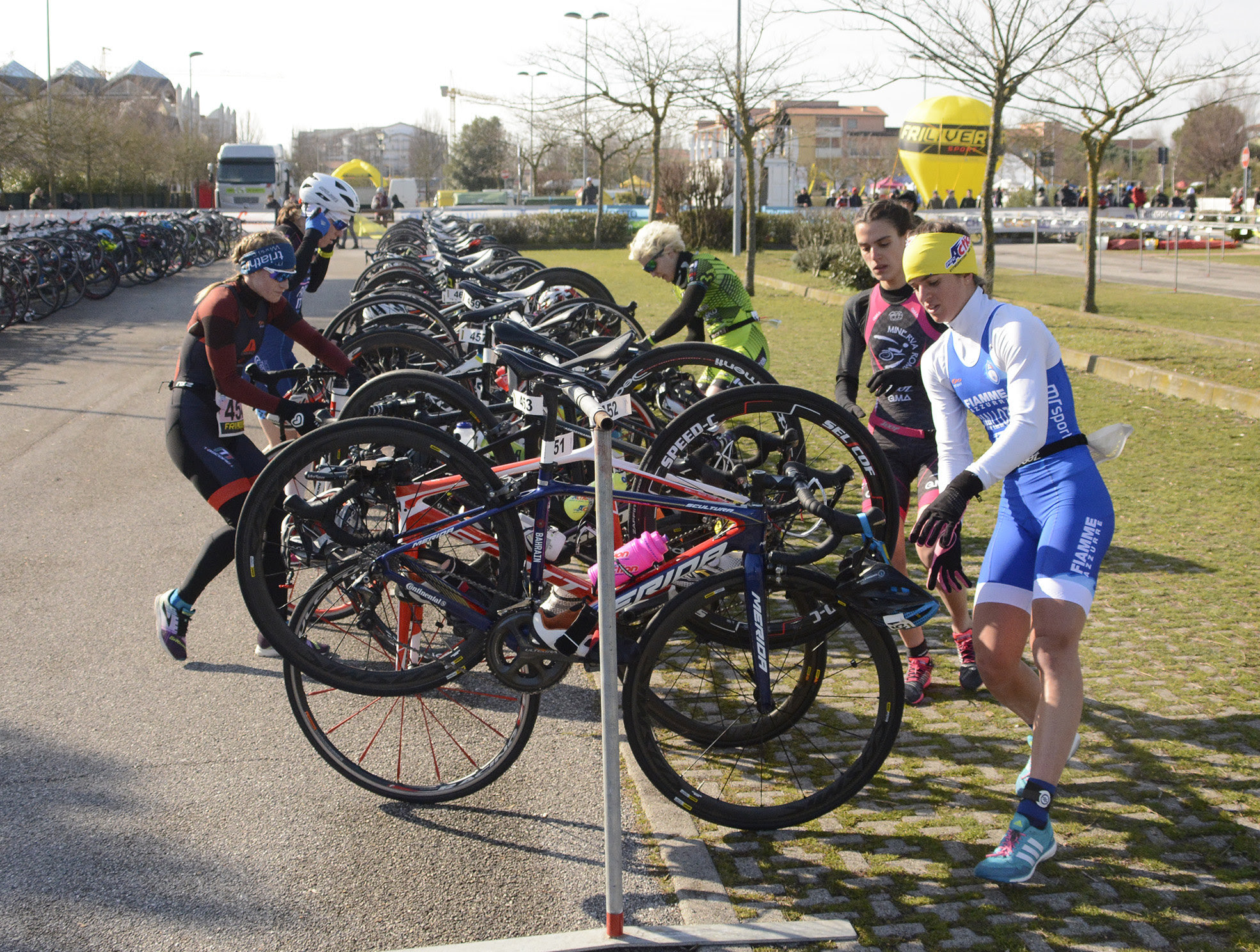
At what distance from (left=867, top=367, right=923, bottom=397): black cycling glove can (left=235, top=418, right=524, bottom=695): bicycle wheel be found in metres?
1.82

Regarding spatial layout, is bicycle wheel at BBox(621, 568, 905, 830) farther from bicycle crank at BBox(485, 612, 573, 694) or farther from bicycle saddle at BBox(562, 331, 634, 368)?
bicycle saddle at BBox(562, 331, 634, 368)

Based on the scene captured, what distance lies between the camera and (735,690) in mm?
4340

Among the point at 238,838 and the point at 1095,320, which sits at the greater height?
the point at 1095,320

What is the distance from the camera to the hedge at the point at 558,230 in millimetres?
36094

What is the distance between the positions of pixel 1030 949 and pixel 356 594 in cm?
225

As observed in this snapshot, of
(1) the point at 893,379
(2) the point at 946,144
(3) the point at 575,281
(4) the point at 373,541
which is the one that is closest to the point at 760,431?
(1) the point at 893,379

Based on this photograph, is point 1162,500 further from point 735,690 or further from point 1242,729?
point 735,690

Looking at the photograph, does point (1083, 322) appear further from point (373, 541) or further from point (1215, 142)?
point (1215, 142)

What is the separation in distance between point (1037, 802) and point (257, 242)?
394cm

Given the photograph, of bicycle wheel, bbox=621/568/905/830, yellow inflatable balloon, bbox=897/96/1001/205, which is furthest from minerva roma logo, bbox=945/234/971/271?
yellow inflatable balloon, bbox=897/96/1001/205

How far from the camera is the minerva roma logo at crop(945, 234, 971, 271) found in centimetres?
339

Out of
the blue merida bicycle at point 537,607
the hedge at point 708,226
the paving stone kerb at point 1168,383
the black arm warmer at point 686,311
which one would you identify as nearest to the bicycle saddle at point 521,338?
the black arm warmer at point 686,311

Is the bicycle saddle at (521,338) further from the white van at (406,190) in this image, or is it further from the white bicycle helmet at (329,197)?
the white van at (406,190)

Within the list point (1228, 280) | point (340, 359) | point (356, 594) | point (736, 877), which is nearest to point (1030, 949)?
point (736, 877)
